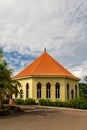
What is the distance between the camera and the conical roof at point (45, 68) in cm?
3734

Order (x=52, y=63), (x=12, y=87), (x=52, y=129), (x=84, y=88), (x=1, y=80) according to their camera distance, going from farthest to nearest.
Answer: (x=84, y=88), (x=52, y=63), (x=12, y=87), (x=1, y=80), (x=52, y=129)

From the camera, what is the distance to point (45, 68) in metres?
38.6

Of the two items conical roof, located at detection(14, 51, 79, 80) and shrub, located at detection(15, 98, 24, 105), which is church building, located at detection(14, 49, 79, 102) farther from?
shrub, located at detection(15, 98, 24, 105)

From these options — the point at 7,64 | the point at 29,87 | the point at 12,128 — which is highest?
the point at 7,64

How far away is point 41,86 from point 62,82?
3.36 m

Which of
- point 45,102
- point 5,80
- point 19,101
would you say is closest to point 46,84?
point 45,102

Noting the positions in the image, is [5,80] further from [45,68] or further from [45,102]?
[45,68]

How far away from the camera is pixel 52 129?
13.4 m

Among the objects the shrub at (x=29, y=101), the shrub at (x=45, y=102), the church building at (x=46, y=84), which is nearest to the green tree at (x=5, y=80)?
the shrub at (x=45, y=102)

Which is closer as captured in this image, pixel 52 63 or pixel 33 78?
pixel 33 78

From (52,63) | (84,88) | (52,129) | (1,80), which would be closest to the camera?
(52,129)

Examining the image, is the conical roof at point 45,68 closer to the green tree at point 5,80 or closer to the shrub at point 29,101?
the shrub at point 29,101

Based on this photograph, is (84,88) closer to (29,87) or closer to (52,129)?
(29,87)

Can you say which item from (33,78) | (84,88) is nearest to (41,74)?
(33,78)
